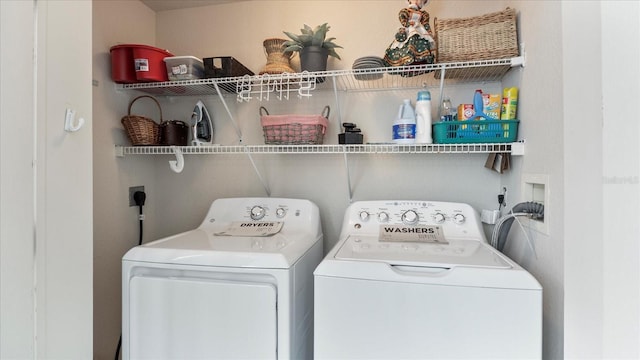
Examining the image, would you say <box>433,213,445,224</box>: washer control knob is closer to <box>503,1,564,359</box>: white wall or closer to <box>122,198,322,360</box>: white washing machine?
<box>503,1,564,359</box>: white wall

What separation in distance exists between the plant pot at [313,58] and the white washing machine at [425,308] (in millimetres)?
984

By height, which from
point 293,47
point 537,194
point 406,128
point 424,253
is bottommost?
point 424,253

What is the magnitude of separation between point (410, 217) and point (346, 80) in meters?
0.85

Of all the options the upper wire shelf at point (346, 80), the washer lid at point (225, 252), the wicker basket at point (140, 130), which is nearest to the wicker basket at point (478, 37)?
the upper wire shelf at point (346, 80)

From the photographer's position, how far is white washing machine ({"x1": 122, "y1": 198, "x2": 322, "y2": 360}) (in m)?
1.09

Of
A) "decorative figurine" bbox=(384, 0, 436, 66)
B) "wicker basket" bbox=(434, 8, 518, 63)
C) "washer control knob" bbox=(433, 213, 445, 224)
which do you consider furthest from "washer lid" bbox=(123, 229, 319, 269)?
"wicker basket" bbox=(434, 8, 518, 63)

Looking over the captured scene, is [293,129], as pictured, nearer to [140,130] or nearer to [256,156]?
[256,156]

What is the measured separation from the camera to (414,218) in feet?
4.95

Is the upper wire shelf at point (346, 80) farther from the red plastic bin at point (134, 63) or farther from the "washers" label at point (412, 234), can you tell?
the "washers" label at point (412, 234)

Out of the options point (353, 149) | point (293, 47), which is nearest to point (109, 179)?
point (293, 47)
